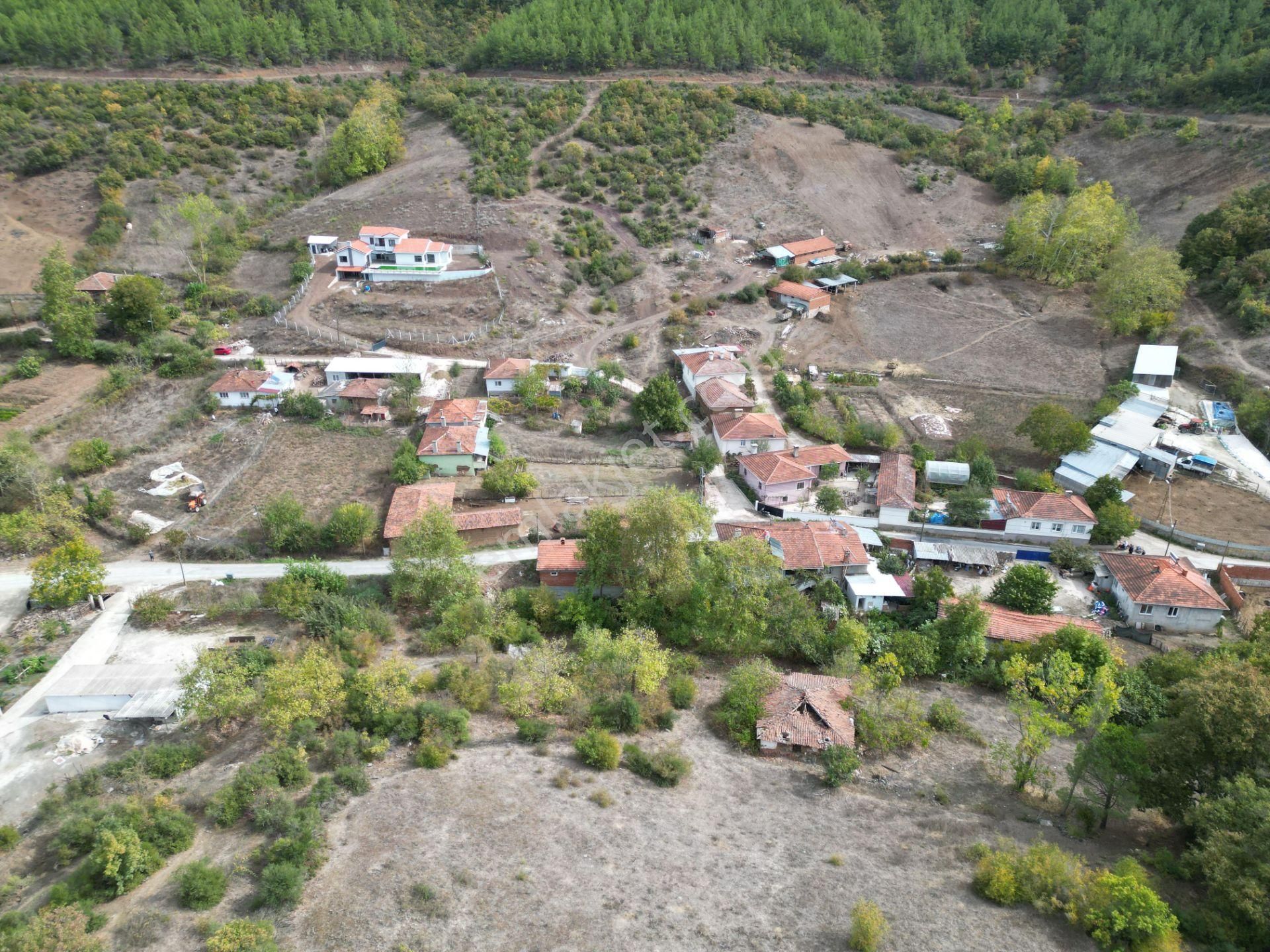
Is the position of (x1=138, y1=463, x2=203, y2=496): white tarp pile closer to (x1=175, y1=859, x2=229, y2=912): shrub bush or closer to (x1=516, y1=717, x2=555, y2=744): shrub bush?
(x1=516, y1=717, x2=555, y2=744): shrub bush

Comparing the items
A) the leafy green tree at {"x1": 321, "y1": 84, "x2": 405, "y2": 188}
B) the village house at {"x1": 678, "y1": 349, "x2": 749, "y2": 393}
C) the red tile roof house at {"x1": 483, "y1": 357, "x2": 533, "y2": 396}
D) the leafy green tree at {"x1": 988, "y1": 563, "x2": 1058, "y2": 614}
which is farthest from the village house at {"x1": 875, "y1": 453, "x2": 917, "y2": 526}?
the leafy green tree at {"x1": 321, "y1": 84, "x2": 405, "y2": 188}

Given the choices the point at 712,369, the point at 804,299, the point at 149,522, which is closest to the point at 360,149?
the point at 804,299

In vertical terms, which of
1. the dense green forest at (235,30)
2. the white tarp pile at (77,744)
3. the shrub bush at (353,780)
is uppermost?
the dense green forest at (235,30)

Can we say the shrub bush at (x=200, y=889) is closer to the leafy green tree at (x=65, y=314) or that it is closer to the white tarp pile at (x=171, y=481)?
the white tarp pile at (x=171, y=481)

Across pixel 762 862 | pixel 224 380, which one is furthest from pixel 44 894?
pixel 224 380

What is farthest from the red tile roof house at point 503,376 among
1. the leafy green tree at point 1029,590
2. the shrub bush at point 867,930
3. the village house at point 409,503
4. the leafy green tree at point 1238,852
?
the leafy green tree at point 1238,852

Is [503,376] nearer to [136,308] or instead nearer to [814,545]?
[814,545]

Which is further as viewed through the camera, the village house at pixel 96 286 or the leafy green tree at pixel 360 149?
the leafy green tree at pixel 360 149
